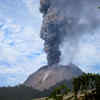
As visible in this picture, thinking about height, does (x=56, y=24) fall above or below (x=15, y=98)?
above

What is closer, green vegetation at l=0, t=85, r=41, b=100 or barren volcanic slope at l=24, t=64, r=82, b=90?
green vegetation at l=0, t=85, r=41, b=100

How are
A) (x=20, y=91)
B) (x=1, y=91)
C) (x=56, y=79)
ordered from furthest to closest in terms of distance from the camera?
(x=56, y=79)
(x=20, y=91)
(x=1, y=91)

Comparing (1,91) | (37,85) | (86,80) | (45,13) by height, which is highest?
(45,13)

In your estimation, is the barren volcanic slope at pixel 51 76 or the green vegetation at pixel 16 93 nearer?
the green vegetation at pixel 16 93

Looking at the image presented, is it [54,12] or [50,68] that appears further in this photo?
[50,68]

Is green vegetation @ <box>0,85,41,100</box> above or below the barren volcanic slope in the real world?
above

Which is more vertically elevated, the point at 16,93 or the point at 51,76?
the point at 16,93

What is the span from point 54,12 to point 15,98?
101 metres

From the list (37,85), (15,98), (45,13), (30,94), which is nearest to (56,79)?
(37,85)

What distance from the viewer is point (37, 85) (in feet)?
527

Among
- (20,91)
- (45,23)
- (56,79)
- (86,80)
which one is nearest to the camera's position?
(86,80)

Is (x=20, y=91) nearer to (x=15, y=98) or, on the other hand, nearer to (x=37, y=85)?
(x=15, y=98)

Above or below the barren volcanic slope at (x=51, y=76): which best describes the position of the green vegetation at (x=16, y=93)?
above

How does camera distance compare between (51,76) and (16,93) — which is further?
(51,76)
